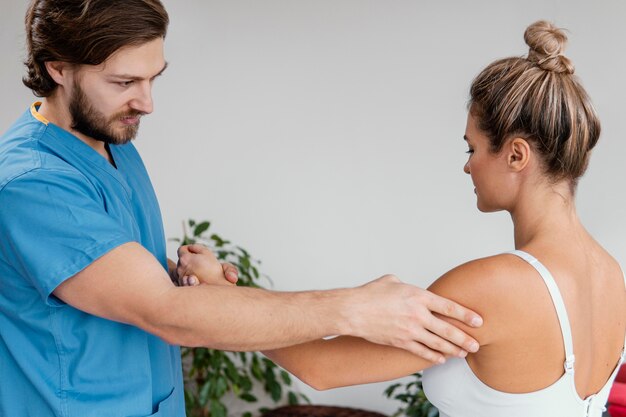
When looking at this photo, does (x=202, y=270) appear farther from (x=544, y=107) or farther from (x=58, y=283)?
(x=544, y=107)

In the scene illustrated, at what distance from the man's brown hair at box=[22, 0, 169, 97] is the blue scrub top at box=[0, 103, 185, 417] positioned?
143mm

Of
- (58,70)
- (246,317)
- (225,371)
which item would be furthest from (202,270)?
(225,371)

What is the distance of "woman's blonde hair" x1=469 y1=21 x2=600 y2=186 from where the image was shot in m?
1.53

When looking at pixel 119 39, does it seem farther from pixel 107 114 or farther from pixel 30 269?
pixel 30 269

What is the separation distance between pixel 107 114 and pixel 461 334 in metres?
0.82

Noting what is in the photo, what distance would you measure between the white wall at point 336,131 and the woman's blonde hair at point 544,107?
2288mm

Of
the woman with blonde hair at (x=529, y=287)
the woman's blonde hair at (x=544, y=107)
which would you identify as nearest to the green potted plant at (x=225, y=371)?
the woman with blonde hair at (x=529, y=287)

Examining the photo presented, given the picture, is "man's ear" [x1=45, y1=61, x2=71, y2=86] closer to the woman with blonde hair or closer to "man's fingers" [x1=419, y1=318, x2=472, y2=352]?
the woman with blonde hair

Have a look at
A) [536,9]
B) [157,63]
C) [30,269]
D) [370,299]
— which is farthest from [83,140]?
[536,9]

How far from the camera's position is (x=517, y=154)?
1573 millimetres

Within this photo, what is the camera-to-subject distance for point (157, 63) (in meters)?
1.66

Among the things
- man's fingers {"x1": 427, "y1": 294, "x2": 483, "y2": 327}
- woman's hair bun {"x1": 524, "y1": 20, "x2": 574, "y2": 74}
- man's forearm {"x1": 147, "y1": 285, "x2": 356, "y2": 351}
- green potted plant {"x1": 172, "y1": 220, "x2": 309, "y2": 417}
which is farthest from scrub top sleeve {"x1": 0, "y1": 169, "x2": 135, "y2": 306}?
green potted plant {"x1": 172, "y1": 220, "x2": 309, "y2": 417}

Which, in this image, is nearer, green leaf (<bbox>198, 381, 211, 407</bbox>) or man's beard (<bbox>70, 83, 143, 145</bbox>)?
man's beard (<bbox>70, 83, 143, 145</bbox>)

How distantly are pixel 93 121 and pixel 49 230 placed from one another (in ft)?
0.91
